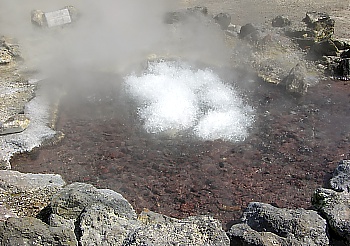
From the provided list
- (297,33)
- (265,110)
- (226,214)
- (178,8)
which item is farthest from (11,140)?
(178,8)

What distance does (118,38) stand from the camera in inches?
385

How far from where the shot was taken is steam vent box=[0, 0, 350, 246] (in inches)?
158

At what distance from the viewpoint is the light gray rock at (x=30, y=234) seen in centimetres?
354

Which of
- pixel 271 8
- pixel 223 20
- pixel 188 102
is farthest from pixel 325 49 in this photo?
pixel 271 8

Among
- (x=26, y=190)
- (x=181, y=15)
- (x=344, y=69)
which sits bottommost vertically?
(x=26, y=190)

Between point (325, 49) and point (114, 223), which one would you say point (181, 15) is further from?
point (114, 223)

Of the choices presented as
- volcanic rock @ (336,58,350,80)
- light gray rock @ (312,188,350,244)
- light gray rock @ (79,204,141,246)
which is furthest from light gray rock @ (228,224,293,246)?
volcanic rock @ (336,58,350,80)

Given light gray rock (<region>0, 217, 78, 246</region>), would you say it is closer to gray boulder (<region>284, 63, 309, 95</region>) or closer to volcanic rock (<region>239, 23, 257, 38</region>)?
gray boulder (<region>284, 63, 309, 95</region>)

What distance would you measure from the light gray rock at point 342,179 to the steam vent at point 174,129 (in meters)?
0.02

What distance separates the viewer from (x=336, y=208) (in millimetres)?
4121

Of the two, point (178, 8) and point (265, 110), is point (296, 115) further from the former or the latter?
point (178, 8)

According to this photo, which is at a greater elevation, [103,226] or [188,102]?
[103,226]

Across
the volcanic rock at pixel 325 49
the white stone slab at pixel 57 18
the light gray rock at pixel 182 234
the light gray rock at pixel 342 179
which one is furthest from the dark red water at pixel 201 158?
the white stone slab at pixel 57 18

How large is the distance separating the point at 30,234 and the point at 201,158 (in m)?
2.91
